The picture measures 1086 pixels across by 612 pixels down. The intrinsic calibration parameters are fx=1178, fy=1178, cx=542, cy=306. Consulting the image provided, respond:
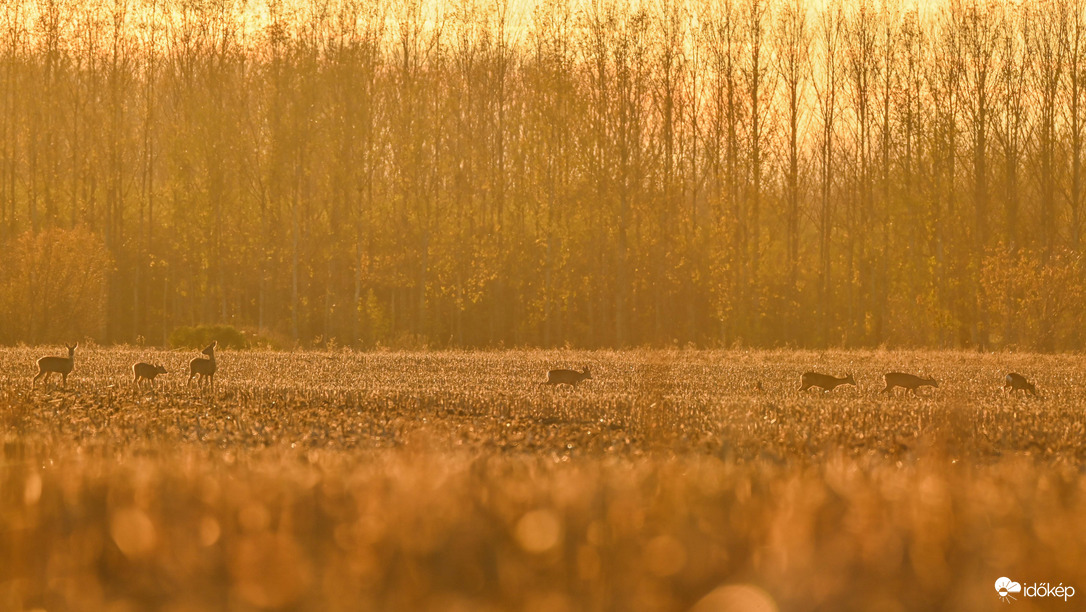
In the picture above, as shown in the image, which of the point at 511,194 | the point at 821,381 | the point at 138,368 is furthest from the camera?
the point at 511,194

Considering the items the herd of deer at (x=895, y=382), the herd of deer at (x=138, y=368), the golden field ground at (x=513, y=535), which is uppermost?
the herd of deer at (x=138, y=368)

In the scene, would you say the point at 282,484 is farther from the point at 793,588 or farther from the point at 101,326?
the point at 101,326

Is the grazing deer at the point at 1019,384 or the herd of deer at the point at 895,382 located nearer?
the herd of deer at the point at 895,382

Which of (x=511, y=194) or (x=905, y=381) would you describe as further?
(x=511, y=194)

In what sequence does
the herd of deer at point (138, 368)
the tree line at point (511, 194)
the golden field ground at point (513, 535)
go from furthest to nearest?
the tree line at point (511, 194) → the herd of deer at point (138, 368) → the golden field ground at point (513, 535)

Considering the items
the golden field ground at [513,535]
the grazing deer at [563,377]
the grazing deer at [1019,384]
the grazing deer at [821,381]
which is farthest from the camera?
the grazing deer at [563,377]

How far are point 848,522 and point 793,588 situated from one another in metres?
0.58

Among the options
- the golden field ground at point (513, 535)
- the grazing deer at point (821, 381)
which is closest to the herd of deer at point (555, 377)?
the grazing deer at point (821, 381)

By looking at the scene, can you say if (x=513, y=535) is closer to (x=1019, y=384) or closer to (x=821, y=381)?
(x=821, y=381)

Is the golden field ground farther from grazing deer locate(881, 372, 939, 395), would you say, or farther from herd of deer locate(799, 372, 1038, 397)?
grazing deer locate(881, 372, 939, 395)

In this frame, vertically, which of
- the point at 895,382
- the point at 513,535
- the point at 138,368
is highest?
the point at 138,368

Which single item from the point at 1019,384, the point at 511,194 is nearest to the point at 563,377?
the point at 1019,384

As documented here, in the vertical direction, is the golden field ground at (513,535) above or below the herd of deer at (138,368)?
below

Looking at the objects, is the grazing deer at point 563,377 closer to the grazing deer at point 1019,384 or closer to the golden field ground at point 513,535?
the grazing deer at point 1019,384
